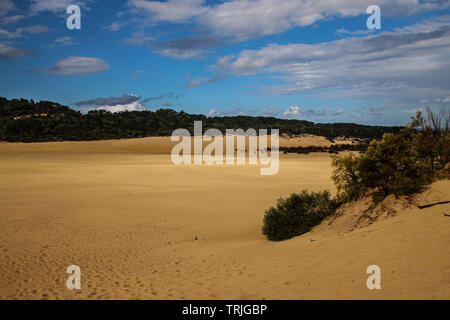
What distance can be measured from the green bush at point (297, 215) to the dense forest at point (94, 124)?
53.5 m

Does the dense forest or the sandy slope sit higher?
the dense forest

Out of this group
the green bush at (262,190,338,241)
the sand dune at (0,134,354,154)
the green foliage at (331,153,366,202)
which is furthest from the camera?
the sand dune at (0,134,354,154)

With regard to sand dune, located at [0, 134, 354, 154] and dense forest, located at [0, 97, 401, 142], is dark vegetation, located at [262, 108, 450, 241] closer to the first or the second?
sand dune, located at [0, 134, 354, 154]

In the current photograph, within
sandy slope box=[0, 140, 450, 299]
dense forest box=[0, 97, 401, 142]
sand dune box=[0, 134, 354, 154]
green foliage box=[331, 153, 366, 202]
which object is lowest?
sandy slope box=[0, 140, 450, 299]

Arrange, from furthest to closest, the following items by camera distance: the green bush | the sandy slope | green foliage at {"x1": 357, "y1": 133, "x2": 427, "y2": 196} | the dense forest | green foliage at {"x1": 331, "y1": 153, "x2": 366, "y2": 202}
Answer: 1. the dense forest
2. the green bush
3. green foliage at {"x1": 331, "y1": 153, "x2": 366, "y2": 202}
4. green foliage at {"x1": 357, "y1": 133, "x2": 427, "y2": 196}
5. the sandy slope

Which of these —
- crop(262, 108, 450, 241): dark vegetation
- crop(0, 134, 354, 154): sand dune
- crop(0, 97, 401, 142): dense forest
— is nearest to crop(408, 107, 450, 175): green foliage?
crop(262, 108, 450, 241): dark vegetation

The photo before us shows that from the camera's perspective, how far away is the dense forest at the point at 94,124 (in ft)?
184

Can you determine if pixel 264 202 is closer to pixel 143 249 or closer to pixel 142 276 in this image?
pixel 143 249

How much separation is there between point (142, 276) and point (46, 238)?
5.09m

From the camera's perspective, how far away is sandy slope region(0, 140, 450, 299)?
5.80 metres

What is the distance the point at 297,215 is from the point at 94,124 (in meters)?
60.5

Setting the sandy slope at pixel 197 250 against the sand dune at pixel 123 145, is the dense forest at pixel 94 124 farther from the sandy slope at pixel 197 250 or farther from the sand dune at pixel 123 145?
the sandy slope at pixel 197 250

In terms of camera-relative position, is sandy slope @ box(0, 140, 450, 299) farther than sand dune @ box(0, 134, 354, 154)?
No

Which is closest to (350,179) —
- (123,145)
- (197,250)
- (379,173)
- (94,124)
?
(379,173)
